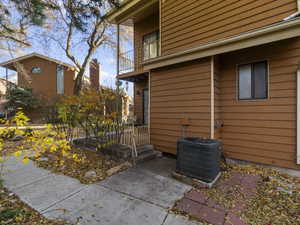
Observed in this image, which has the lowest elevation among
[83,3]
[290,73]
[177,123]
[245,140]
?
[245,140]

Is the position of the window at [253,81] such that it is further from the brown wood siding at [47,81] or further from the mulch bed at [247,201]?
the brown wood siding at [47,81]

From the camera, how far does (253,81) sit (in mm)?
4008

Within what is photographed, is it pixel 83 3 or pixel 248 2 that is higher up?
pixel 248 2

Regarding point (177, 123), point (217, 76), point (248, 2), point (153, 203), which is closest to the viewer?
point (153, 203)

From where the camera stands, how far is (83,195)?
2.74 meters

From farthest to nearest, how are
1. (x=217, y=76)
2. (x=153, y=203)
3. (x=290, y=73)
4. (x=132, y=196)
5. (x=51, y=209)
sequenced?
(x=217, y=76)
(x=290, y=73)
(x=132, y=196)
(x=153, y=203)
(x=51, y=209)

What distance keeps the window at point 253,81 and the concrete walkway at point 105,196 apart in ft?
9.61

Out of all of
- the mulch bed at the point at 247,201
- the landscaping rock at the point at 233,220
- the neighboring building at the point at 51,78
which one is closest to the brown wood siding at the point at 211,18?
the mulch bed at the point at 247,201

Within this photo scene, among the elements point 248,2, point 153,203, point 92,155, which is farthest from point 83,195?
point 248,2

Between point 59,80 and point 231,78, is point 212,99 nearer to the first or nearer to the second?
point 231,78

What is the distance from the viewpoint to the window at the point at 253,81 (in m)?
3.87

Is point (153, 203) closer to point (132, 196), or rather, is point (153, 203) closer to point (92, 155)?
point (132, 196)

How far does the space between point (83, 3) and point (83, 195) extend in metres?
3.77

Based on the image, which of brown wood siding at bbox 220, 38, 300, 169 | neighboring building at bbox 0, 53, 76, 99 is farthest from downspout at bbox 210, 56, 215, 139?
neighboring building at bbox 0, 53, 76, 99
